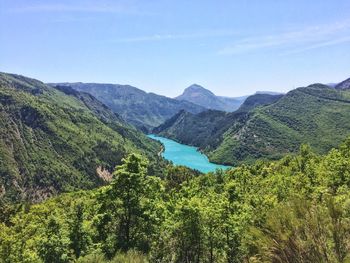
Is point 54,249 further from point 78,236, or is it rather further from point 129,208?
point 129,208

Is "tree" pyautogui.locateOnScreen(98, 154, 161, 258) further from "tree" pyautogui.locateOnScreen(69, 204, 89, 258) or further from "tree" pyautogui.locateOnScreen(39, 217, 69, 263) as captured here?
"tree" pyautogui.locateOnScreen(39, 217, 69, 263)

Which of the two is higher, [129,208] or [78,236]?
[129,208]

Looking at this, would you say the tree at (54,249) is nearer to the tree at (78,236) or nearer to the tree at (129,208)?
the tree at (78,236)

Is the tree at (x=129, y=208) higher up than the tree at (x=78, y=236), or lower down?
higher up

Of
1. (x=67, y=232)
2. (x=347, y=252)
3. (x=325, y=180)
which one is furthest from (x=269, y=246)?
(x=325, y=180)

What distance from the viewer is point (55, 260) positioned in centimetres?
4522

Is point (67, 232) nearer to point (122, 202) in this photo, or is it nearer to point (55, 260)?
point (55, 260)

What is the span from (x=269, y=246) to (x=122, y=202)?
27.5 meters

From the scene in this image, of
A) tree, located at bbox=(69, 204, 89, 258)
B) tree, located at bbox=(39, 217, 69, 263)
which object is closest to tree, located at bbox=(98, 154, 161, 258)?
tree, located at bbox=(69, 204, 89, 258)

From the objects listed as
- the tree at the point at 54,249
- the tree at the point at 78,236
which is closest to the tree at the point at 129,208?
the tree at the point at 78,236

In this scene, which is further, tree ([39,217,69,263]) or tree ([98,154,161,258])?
tree ([39,217,69,263])

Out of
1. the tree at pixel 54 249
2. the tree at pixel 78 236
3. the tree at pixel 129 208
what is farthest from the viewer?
the tree at pixel 78 236

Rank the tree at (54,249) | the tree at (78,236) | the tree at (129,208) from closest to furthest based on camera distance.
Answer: the tree at (129,208), the tree at (54,249), the tree at (78,236)

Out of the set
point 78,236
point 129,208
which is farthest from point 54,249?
point 129,208
